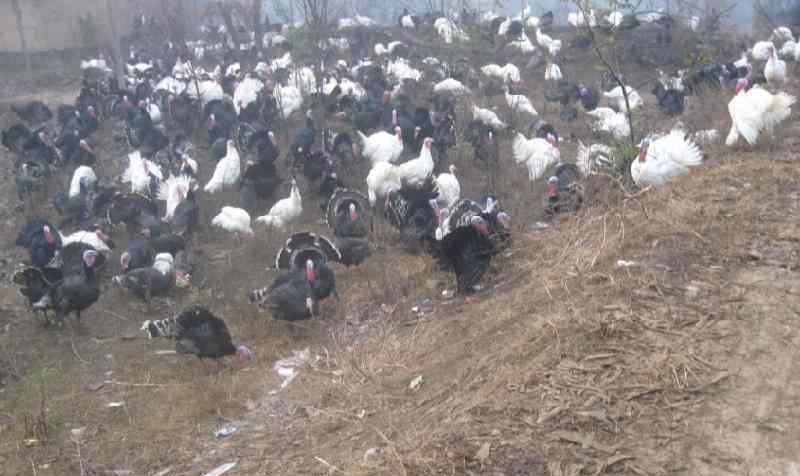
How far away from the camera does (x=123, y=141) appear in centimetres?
1736

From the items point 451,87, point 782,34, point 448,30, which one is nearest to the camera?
point 451,87

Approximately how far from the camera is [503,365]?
529 centimetres

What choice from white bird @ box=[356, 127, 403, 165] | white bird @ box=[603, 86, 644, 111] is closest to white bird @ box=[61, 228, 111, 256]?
white bird @ box=[356, 127, 403, 165]

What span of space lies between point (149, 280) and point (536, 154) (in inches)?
251

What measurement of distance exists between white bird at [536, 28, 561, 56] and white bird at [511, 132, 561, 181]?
10513 mm

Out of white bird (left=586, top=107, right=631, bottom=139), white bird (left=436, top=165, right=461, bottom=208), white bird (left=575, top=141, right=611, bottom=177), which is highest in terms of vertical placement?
white bird (left=575, top=141, right=611, bottom=177)

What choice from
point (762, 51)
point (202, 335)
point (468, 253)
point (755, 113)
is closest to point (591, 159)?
point (755, 113)

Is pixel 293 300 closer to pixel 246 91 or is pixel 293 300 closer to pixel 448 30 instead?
pixel 246 91

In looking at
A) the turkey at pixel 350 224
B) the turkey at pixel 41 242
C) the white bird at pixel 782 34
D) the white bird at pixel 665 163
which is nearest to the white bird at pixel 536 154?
the turkey at pixel 350 224

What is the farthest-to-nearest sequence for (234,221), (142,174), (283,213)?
(142,174) → (283,213) → (234,221)

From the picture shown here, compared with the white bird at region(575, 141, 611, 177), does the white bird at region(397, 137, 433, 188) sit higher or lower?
lower

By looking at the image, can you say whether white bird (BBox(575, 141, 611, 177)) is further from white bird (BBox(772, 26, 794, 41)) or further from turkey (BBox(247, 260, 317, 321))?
white bird (BBox(772, 26, 794, 41))

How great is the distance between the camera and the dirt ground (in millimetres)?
4195

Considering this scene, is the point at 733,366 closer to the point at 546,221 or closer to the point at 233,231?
the point at 546,221
